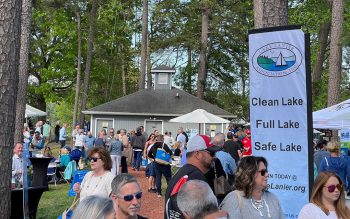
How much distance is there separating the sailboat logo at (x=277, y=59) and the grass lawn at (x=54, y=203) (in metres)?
7.33

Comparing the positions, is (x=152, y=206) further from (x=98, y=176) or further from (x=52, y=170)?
(x=98, y=176)

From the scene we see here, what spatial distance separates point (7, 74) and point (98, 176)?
2.23 m

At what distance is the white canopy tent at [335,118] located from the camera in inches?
491

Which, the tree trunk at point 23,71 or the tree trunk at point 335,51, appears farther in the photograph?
the tree trunk at point 335,51

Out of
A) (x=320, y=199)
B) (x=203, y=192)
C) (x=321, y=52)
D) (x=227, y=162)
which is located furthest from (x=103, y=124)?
(x=203, y=192)

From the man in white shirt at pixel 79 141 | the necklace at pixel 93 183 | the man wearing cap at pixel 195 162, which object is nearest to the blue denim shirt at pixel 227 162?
the necklace at pixel 93 183

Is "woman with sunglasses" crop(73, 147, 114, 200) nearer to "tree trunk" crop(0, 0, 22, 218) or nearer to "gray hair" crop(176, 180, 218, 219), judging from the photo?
"tree trunk" crop(0, 0, 22, 218)

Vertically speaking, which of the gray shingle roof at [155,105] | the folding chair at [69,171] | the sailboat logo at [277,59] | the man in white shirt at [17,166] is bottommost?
the folding chair at [69,171]

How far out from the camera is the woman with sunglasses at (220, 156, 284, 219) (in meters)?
4.68

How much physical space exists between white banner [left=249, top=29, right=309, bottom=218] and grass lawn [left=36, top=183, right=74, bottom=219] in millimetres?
7143

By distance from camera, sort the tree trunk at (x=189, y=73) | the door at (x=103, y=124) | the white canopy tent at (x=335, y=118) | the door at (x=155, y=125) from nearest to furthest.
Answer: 1. the white canopy tent at (x=335, y=118)
2. the door at (x=155, y=125)
3. the door at (x=103, y=124)
4. the tree trunk at (x=189, y=73)

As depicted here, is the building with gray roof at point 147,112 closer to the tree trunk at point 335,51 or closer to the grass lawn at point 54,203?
the tree trunk at point 335,51

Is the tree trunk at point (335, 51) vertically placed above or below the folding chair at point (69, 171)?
above

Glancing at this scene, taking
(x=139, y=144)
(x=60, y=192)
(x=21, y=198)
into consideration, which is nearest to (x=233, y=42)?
(x=139, y=144)
